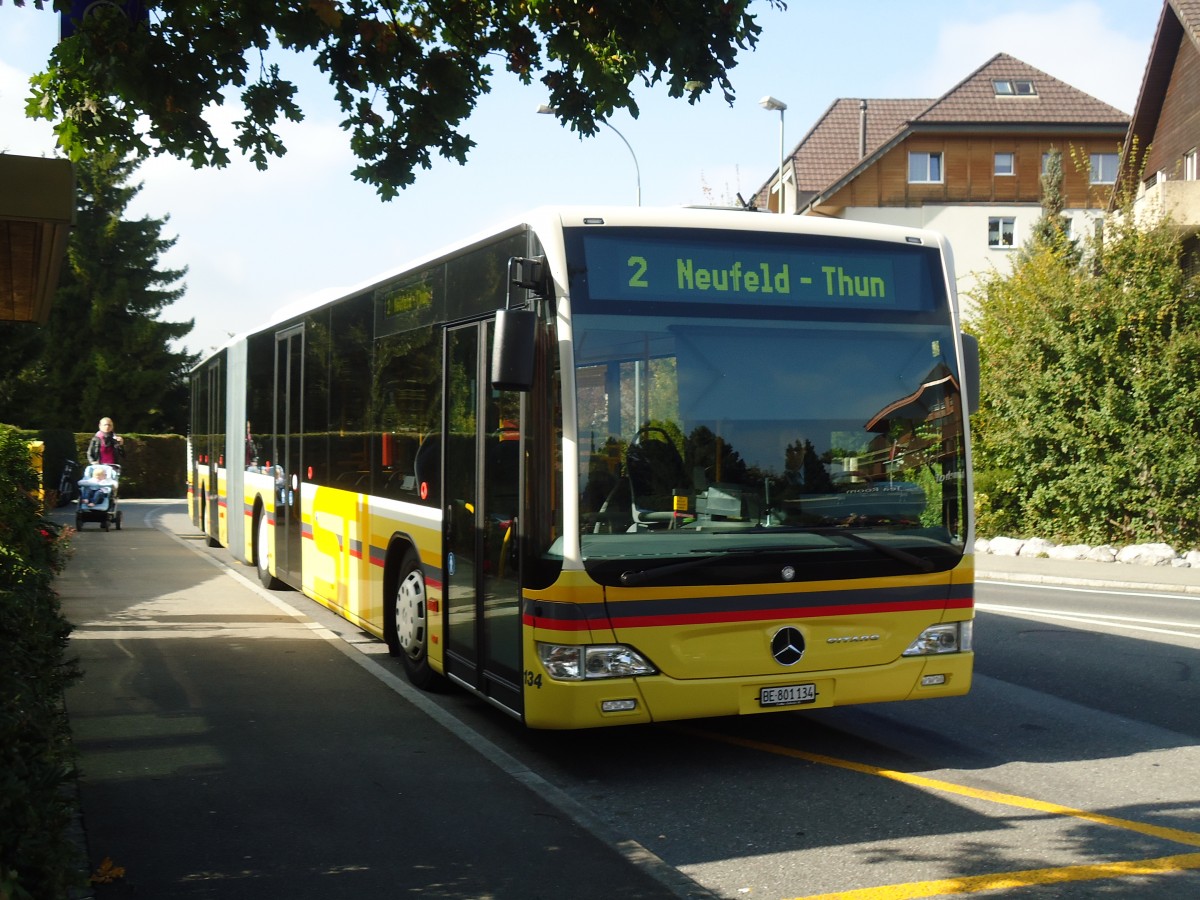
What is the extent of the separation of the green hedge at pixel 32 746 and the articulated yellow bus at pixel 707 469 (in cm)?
227

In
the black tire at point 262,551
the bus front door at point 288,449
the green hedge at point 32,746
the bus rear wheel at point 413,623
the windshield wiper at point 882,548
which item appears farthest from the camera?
the black tire at point 262,551

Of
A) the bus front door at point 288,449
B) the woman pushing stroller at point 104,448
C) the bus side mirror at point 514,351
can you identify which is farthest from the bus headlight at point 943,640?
the woman pushing stroller at point 104,448

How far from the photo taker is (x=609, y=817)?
635 cm

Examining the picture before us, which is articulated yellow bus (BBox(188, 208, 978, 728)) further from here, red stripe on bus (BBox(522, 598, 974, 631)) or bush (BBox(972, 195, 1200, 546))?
bush (BBox(972, 195, 1200, 546))

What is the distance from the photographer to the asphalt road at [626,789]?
5.41 m

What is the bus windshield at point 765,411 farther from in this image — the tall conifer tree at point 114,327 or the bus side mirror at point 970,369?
the tall conifer tree at point 114,327

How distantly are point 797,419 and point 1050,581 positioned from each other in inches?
504

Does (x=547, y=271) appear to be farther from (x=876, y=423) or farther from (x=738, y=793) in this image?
(x=738, y=793)

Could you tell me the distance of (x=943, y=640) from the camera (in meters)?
7.48

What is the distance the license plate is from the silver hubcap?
8.94 ft

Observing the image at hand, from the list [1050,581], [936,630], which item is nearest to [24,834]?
[936,630]

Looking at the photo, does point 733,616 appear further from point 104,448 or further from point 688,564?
point 104,448

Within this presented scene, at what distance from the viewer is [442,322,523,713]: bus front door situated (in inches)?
286

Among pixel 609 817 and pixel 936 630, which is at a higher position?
pixel 936 630
